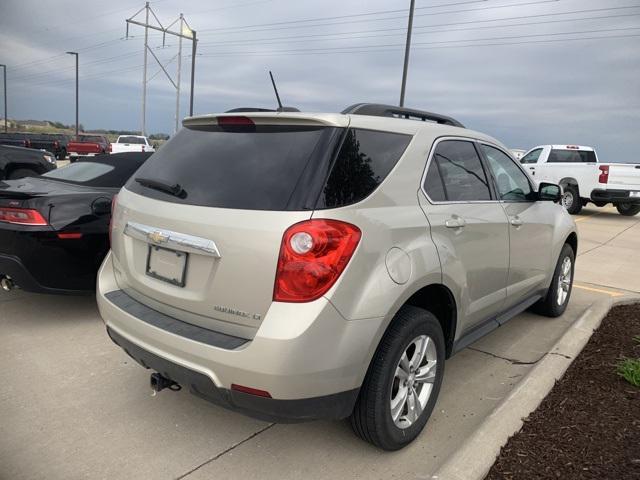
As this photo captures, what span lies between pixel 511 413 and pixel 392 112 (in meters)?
1.88

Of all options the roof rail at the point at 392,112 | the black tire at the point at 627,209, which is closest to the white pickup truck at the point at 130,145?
the black tire at the point at 627,209

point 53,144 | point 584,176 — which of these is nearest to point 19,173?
point 584,176

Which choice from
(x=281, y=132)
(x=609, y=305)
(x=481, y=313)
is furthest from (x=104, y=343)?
(x=609, y=305)

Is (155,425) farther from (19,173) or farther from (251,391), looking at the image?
(19,173)

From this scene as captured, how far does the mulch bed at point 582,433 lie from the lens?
94.9 inches

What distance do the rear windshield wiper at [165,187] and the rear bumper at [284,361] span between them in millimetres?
664

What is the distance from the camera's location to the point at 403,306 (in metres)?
2.58

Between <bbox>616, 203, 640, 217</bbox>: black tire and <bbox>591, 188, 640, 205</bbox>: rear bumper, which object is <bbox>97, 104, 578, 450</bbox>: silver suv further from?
<bbox>616, 203, 640, 217</bbox>: black tire

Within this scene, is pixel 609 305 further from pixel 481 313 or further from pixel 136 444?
pixel 136 444

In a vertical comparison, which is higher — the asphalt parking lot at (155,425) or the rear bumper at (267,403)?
the rear bumper at (267,403)

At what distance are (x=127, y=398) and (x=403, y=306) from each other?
1.88 m

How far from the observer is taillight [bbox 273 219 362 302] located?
2127 mm

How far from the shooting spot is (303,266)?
83.8 inches

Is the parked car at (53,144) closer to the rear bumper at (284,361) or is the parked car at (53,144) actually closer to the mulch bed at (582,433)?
the rear bumper at (284,361)
